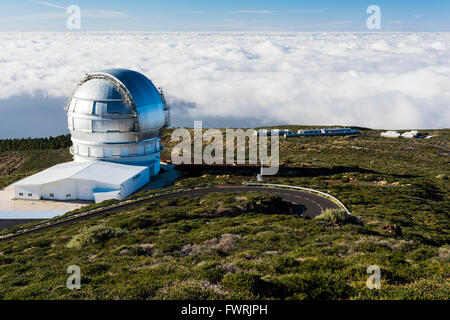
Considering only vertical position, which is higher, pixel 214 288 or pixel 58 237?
pixel 214 288

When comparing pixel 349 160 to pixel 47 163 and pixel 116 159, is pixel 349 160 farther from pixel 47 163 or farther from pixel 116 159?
pixel 47 163

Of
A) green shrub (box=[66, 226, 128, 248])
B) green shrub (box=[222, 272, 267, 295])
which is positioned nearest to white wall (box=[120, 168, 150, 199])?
green shrub (box=[66, 226, 128, 248])

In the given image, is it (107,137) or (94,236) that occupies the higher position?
(107,137)

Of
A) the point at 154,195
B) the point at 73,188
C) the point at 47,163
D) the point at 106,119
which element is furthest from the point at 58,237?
the point at 47,163

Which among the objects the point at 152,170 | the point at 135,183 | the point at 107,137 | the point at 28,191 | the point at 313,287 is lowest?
the point at 28,191

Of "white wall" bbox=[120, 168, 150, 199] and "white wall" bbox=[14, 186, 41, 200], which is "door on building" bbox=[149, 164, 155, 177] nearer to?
"white wall" bbox=[120, 168, 150, 199]

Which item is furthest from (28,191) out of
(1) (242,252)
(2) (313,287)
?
(2) (313,287)

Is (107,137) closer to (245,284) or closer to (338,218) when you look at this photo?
(338,218)
